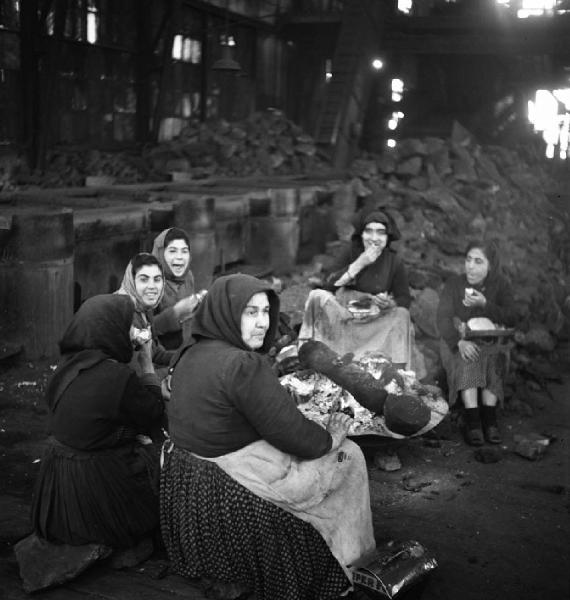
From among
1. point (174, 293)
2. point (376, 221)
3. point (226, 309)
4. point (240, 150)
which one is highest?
point (240, 150)

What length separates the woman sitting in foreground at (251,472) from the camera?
329 centimetres

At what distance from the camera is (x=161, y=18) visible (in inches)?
613

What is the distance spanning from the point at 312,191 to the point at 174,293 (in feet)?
23.2

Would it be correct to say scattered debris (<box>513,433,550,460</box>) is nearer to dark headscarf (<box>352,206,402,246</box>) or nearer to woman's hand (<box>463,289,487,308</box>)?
woman's hand (<box>463,289,487,308</box>)

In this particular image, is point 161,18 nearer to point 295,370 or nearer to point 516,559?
point 295,370

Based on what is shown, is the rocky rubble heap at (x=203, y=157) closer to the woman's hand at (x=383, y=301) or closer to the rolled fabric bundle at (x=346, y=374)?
the woman's hand at (x=383, y=301)

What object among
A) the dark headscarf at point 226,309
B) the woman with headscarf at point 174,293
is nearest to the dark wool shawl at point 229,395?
the dark headscarf at point 226,309

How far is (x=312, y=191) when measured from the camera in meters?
12.6

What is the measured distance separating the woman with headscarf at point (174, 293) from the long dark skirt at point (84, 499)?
1.92 meters

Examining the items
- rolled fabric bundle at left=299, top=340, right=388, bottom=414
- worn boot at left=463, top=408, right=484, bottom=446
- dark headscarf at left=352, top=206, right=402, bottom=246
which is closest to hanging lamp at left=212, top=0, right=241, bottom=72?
dark headscarf at left=352, top=206, right=402, bottom=246

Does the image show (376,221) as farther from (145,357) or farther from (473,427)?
(145,357)

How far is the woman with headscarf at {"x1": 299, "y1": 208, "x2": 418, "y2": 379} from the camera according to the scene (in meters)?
6.25

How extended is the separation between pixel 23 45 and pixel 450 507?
10362 millimetres

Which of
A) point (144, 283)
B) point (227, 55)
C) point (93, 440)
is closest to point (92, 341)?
point (93, 440)
